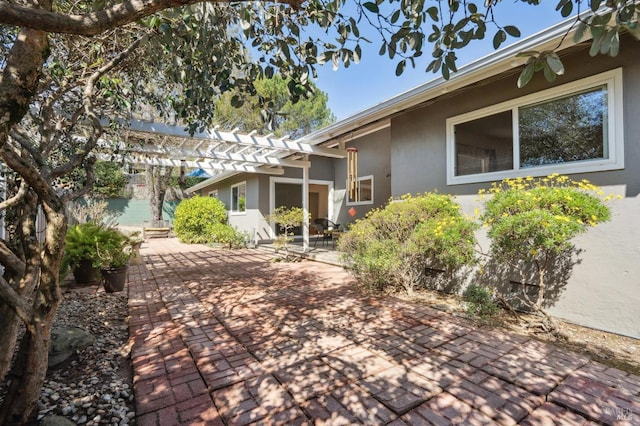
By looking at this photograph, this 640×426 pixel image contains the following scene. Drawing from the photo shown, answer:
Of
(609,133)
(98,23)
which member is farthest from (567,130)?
(98,23)

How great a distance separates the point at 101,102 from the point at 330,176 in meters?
8.48

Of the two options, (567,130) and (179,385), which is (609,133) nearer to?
(567,130)

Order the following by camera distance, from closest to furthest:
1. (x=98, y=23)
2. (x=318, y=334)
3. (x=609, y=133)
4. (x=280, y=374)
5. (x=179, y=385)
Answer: (x=98, y=23) → (x=179, y=385) → (x=280, y=374) → (x=318, y=334) → (x=609, y=133)

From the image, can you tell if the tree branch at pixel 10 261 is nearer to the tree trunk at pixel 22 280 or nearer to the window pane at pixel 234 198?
the tree trunk at pixel 22 280

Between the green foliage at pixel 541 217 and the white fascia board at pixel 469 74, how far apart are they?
1510 millimetres

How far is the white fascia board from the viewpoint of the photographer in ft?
11.3

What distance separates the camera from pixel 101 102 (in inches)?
163

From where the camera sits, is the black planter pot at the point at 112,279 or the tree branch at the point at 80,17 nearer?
the tree branch at the point at 80,17

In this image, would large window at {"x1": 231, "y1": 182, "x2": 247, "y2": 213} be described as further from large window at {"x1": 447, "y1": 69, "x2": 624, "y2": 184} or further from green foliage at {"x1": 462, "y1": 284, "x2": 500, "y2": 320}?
green foliage at {"x1": 462, "y1": 284, "x2": 500, "y2": 320}

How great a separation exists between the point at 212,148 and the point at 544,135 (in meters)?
7.76

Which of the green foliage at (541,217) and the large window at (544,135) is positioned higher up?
the large window at (544,135)

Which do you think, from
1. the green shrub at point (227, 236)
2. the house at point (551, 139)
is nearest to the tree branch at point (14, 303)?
the house at point (551, 139)

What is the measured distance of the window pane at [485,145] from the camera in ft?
15.1

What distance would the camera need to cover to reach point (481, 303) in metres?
4.10
